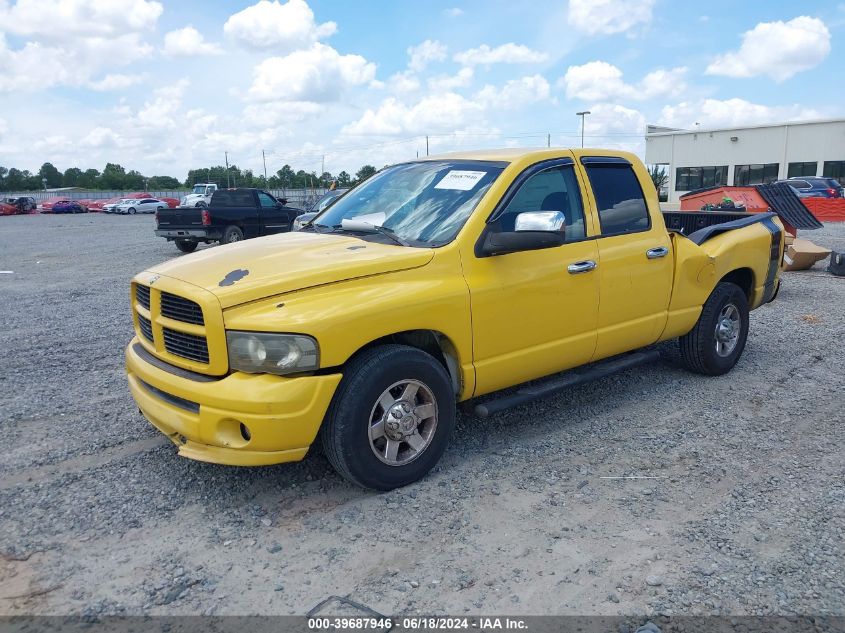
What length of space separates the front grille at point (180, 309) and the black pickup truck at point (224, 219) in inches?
521

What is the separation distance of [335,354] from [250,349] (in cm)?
42

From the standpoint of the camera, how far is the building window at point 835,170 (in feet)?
137

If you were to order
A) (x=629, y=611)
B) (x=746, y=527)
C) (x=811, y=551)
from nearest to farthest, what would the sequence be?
(x=629, y=611) < (x=811, y=551) < (x=746, y=527)

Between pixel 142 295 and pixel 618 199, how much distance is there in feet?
10.9

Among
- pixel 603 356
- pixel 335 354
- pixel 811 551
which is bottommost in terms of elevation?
pixel 811 551

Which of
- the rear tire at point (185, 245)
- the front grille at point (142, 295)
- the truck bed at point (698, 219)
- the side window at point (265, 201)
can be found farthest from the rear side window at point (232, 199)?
the front grille at point (142, 295)

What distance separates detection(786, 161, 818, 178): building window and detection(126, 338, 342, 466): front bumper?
46.6 metres

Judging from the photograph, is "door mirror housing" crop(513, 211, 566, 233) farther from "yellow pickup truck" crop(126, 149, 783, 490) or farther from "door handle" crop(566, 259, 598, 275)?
"door handle" crop(566, 259, 598, 275)

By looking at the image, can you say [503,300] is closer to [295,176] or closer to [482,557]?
[482,557]

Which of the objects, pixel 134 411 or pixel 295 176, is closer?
pixel 134 411

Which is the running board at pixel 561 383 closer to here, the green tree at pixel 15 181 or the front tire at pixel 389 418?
the front tire at pixel 389 418

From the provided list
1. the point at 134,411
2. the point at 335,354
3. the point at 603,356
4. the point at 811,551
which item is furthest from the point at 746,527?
the point at 134,411

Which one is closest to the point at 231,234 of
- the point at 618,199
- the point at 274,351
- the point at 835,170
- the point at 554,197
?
the point at 618,199

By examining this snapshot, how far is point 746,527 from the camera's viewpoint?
3426 mm
